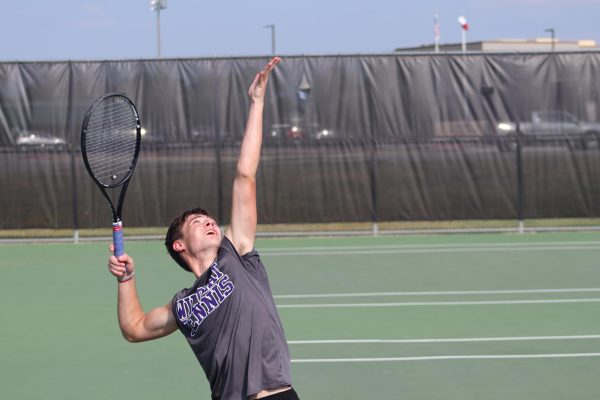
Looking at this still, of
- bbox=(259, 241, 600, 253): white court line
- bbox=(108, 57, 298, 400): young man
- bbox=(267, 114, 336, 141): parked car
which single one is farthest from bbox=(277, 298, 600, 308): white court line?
bbox=(108, 57, 298, 400): young man

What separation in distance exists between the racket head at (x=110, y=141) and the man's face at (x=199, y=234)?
51cm

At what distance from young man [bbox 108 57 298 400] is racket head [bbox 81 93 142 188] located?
0.53 metres

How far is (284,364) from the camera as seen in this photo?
153 inches

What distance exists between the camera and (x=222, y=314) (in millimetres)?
3844

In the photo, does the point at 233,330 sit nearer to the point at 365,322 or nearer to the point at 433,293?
the point at 365,322

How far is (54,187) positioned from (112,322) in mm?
6118

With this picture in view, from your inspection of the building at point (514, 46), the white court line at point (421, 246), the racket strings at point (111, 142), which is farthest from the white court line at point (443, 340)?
the building at point (514, 46)

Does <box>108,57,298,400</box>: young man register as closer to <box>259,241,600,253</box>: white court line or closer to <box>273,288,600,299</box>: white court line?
<box>273,288,600,299</box>: white court line

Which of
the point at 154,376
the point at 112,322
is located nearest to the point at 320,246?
the point at 112,322

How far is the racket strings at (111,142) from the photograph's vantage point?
15.3 feet

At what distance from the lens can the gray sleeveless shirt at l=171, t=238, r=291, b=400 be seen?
383 centimetres

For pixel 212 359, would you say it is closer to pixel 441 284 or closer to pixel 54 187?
pixel 441 284

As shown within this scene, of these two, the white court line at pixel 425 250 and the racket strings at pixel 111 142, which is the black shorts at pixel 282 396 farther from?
the white court line at pixel 425 250

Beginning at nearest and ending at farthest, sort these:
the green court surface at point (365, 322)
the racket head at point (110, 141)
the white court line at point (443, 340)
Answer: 1. the racket head at point (110, 141)
2. the green court surface at point (365, 322)
3. the white court line at point (443, 340)
